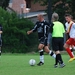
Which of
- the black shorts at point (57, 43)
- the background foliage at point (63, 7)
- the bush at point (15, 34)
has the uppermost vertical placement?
the black shorts at point (57, 43)

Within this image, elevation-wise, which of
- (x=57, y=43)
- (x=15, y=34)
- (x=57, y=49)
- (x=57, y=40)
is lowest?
(x=15, y=34)

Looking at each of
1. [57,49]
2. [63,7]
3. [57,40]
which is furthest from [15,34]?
[57,49]

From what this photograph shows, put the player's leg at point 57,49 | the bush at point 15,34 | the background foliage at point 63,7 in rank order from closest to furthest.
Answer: the player's leg at point 57,49
the bush at point 15,34
the background foliage at point 63,7

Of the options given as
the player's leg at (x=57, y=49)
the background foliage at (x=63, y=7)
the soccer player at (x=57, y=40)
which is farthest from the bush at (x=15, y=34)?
the player's leg at (x=57, y=49)

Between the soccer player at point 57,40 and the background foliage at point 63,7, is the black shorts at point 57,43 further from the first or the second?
the background foliage at point 63,7

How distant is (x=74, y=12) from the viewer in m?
40.8

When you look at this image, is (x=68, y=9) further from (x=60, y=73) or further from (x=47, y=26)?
(x=60, y=73)

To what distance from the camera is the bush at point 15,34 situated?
3628 cm

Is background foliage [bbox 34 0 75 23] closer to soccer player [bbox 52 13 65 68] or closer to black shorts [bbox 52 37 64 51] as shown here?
soccer player [bbox 52 13 65 68]

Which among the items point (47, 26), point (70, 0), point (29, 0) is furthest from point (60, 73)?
point (29, 0)

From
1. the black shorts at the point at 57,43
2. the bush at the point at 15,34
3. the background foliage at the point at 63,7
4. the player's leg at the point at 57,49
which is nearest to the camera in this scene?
the player's leg at the point at 57,49

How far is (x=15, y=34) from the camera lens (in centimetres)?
3747

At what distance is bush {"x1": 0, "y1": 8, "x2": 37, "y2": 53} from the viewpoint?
36.3 m

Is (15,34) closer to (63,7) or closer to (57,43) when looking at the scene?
(63,7)
